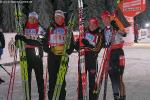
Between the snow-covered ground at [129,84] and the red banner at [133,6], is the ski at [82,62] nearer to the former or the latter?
the snow-covered ground at [129,84]

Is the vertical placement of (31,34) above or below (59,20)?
below

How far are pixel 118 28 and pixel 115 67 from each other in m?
0.82

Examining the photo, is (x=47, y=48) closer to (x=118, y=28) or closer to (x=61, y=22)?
(x=61, y=22)

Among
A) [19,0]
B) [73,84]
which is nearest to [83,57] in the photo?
[19,0]

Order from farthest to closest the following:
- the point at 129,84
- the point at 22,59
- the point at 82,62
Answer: the point at 129,84 → the point at 22,59 → the point at 82,62

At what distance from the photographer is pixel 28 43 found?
8.69 m

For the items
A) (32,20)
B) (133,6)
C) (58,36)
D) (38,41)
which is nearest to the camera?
(58,36)

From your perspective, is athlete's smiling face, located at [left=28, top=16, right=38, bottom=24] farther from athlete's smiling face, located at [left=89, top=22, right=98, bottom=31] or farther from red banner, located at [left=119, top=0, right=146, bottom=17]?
red banner, located at [left=119, top=0, right=146, bottom=17]

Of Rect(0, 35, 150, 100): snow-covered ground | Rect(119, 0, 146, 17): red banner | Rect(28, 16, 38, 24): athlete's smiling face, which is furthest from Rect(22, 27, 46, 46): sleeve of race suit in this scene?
Rect(119, 0, 146, 17): red banner

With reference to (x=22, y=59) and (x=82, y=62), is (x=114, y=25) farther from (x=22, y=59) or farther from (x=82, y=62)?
(x=22, y=59)

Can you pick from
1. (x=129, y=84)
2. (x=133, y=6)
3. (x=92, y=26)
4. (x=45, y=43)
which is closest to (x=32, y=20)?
(x=45, y=43)

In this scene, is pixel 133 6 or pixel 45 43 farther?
pixel 133 6

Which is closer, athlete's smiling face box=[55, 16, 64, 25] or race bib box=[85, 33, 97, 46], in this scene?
athlete's smiling face box=[55, 16, 64, 25]

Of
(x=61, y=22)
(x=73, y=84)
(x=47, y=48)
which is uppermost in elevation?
(x=61, y=22)
